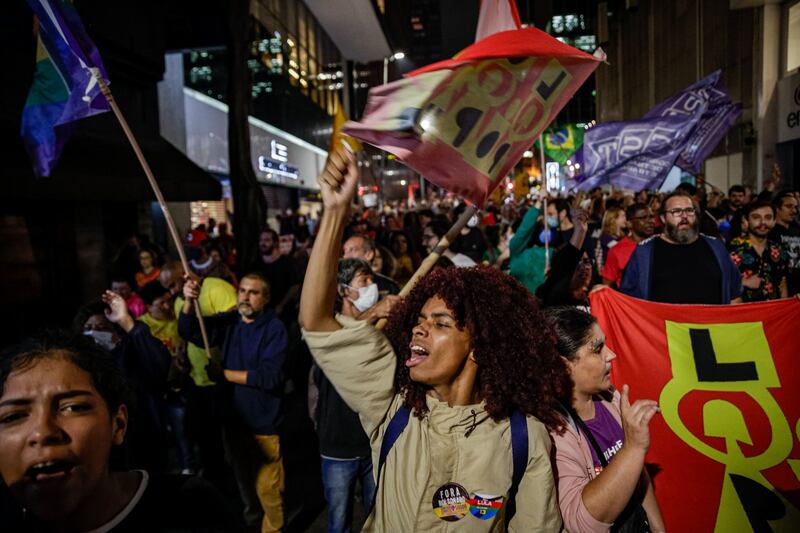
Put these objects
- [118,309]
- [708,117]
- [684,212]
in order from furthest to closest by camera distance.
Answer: [708,117] < [684,212] < [118,309]

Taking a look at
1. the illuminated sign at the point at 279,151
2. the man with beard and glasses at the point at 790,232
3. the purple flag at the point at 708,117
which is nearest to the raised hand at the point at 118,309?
the man with beard and glasses at the point at 790,232

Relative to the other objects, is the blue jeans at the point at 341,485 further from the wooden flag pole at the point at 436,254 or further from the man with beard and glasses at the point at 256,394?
the wooden flag pole at the point at 436,254

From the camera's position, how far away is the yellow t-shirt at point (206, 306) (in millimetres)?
4684

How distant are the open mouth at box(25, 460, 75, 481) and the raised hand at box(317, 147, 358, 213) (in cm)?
105

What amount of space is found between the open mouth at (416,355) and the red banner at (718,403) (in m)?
1.84

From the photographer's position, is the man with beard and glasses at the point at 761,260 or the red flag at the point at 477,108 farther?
the man with beard and glasses at the point at 761,260

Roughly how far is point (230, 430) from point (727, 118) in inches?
356

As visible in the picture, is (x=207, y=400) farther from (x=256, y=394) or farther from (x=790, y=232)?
(x=790, y=232)

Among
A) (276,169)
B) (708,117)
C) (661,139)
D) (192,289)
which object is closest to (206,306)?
(192,289)

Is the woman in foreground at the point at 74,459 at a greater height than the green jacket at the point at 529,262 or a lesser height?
lesser

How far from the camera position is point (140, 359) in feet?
14.3

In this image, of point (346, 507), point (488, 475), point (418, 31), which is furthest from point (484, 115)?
point (418, 31)

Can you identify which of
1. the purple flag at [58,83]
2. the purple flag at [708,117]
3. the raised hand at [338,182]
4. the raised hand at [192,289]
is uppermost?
the purple flag at [708,117]

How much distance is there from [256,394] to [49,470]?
9.10 feet
